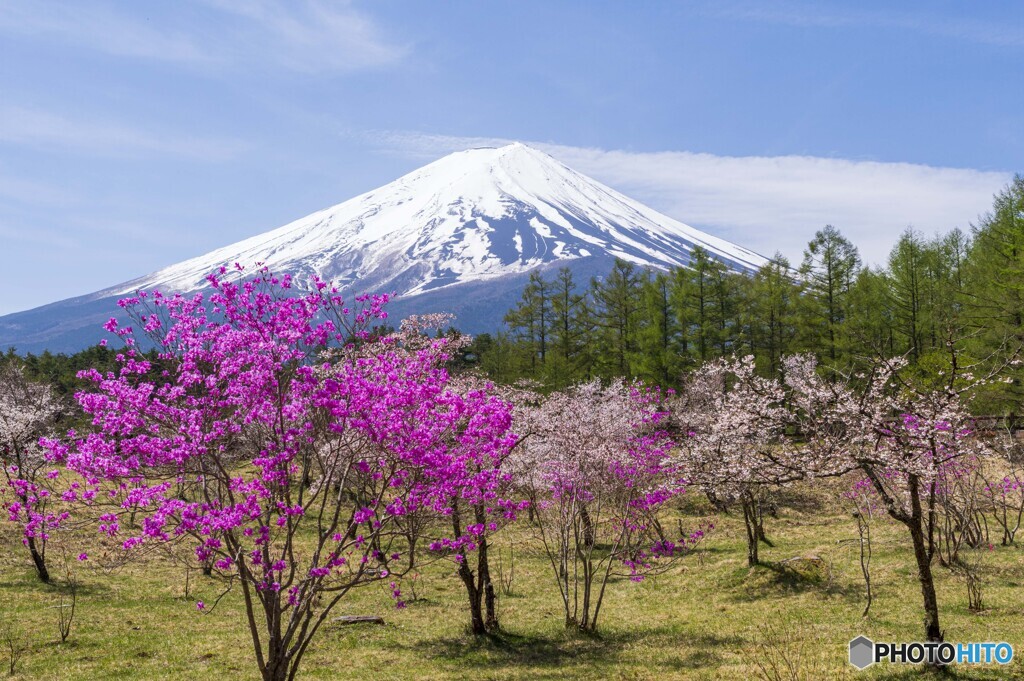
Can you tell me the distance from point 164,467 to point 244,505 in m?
2.04

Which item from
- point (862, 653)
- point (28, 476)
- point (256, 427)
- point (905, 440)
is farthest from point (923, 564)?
point (28, 476)

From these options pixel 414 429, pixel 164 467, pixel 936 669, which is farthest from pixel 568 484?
pixel 164 467

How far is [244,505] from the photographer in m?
9.64

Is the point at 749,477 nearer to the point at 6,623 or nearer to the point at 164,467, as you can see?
A: the point at 164,467

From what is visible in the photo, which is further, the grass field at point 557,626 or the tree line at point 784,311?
the tree line at point 784,311

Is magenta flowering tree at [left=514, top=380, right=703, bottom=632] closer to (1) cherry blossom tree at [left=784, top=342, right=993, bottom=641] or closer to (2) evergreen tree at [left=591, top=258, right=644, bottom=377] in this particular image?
(1) cherry blossom tree at [left=784, top=342, right=993, bottom=641]

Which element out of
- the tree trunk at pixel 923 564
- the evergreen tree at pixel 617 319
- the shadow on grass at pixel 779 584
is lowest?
the shadow on grass at pixel 779 584

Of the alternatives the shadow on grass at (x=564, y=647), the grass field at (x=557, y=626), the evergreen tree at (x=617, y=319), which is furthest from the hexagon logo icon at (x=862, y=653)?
the evergreen tree at (x=617, y=319)

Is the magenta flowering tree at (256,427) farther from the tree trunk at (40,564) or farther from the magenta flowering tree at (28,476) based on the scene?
the tree trunk at (40,564)

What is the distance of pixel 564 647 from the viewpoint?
16094 mm

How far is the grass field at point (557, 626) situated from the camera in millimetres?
14070

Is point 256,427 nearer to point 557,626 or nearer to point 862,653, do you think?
point 557,626

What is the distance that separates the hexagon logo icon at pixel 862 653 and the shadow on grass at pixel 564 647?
2566mm

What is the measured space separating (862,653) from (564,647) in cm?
627
